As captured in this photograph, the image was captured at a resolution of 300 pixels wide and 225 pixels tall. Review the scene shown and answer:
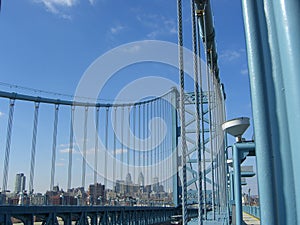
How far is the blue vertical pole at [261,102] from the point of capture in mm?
809

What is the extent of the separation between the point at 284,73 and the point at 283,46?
0.06 m

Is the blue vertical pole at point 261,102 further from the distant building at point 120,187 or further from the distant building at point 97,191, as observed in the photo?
the distant building at point 120,187

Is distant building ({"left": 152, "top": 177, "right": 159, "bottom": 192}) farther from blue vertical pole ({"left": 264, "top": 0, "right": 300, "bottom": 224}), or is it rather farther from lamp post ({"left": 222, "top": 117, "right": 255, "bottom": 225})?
blue vertical pole ({"left": 264, "top": 0, "right": 300, "bottom": 224})

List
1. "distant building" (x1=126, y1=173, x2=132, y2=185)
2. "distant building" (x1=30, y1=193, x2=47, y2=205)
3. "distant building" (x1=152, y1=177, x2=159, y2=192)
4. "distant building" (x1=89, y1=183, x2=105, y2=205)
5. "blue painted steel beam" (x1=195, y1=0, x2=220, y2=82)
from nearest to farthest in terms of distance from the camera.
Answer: "blue painted steel beam" (x1=195, y1=0, x2=220, y2=82), "distant building" (x1=30, y1=193, x2=47, y2=205), "distant building" (x1=89, y1=183, x2=105, y2=205), "distant building" (x1=126, y1=173, x2=132, y2=185), "distant building" (x1=152, y1=177, x2=159, y2=192)

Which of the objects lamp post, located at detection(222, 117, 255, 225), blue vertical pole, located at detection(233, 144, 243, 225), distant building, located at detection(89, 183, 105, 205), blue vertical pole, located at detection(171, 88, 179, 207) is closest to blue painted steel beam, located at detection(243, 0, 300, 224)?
lamp post, located at detection(222, 117, 255, 225)

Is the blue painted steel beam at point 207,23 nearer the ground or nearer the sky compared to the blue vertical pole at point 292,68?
nearer the sky

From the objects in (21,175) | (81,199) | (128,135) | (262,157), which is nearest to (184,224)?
(262,157)

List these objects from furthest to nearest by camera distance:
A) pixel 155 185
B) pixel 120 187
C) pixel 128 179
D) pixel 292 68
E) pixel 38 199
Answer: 1. pixel 155 185
2. pixel 128 179
3. pixel 120 187
4. pixel 38 199
5. pixel 292 68

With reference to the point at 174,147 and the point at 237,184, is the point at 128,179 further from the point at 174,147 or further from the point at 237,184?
the point at 237,184

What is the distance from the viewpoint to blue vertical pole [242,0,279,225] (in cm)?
81

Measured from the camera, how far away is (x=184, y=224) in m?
2.61

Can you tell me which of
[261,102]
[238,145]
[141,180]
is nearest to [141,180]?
[141,180]

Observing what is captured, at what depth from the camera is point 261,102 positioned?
85 cm

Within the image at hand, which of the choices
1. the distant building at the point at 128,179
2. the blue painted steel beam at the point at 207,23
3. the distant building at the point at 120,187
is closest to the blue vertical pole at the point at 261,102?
the blue painted steel beam at the point at 207,23
